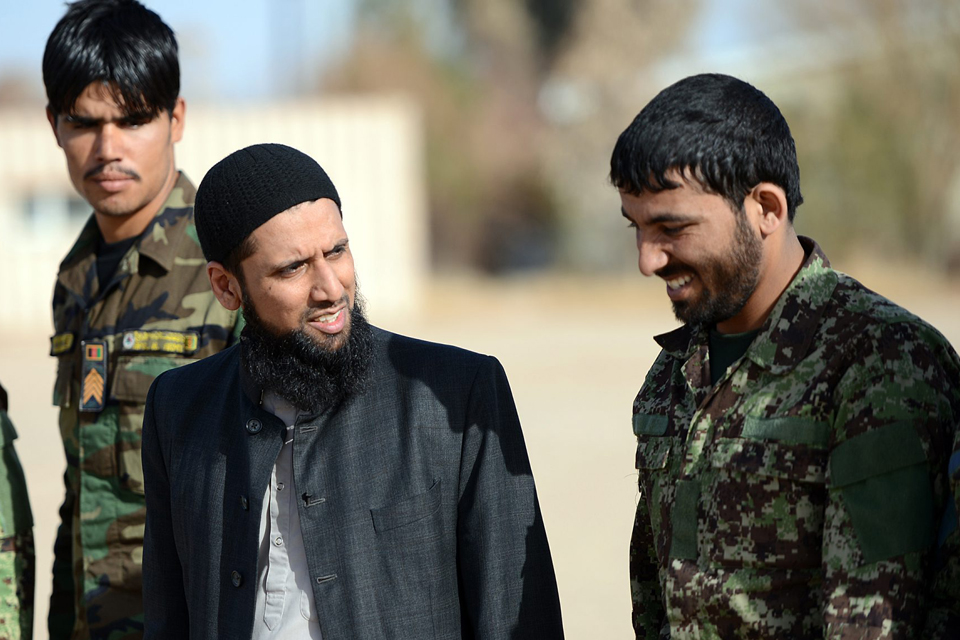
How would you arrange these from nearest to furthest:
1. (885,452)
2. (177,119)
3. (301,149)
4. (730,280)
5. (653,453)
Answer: (885,452), (730,280), (653,453), (177,119), (301,149)

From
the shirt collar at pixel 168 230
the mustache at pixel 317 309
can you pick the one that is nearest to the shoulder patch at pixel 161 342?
the shirt collar at pixel 168 230

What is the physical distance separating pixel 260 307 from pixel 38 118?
22167mm

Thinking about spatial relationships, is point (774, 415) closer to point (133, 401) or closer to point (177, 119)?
point (133, 401)

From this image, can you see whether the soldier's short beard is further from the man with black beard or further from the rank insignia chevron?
the rank insignia chevron

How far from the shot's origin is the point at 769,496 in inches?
84.4

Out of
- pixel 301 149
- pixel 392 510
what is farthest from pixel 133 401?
pixel 301 149

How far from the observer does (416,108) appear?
3781 cm

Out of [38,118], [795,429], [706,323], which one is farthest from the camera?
[38,118]

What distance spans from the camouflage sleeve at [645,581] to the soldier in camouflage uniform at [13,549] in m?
1.79

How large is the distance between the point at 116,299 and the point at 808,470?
2.30m

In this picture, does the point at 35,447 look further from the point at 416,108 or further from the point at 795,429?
the point at 416,108

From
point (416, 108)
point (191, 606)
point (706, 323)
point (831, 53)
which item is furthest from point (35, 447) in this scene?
point (416, 108)

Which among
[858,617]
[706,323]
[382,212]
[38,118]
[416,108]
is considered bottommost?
[858,617]

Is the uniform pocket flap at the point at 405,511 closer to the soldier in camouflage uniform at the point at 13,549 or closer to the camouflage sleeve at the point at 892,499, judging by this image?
the camouflage sleeve at the point at 892,499
